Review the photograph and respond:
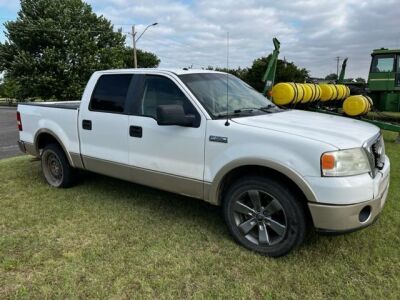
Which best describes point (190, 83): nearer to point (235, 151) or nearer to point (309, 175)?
point (235, 151)

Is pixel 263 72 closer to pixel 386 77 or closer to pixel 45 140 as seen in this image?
pixel 386 77

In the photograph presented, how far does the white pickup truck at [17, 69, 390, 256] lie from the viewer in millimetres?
3262

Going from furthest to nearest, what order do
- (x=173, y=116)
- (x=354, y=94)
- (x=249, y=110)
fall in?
(x=354, y=94), (x=249, y=110), (x=173, y=116)

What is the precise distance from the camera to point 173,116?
12.5ft

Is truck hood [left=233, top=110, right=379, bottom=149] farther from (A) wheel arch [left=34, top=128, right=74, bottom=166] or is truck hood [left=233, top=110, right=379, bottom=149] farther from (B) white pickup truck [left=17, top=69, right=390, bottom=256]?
(A) wheel arch [left=34, top=128, right=74, bottom=166]

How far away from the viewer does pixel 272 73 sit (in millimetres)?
11602

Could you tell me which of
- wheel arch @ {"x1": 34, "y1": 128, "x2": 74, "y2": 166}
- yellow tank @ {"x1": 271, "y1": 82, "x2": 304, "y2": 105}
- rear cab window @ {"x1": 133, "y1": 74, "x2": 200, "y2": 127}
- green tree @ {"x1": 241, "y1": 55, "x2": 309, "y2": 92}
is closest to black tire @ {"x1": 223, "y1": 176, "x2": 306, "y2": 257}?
rear cab window @ {"x1": 133, "y1": 74, "x2": 200, "y2": 127}

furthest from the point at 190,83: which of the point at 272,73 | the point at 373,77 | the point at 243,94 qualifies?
the point at 373,77

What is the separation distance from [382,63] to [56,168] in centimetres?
1409

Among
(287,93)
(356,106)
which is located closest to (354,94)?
(356,106)

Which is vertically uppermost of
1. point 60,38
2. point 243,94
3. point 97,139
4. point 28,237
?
point 60,38

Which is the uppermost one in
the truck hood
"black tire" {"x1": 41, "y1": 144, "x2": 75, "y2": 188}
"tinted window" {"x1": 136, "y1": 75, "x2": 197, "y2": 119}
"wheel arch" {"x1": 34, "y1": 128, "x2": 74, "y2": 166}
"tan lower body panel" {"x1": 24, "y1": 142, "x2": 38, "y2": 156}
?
"tinted window" {"x1": 136, "y1": 75, "x2": 197, "y2": 119}

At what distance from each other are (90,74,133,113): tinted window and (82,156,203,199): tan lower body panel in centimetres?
70

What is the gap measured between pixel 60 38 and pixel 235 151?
28.5m
